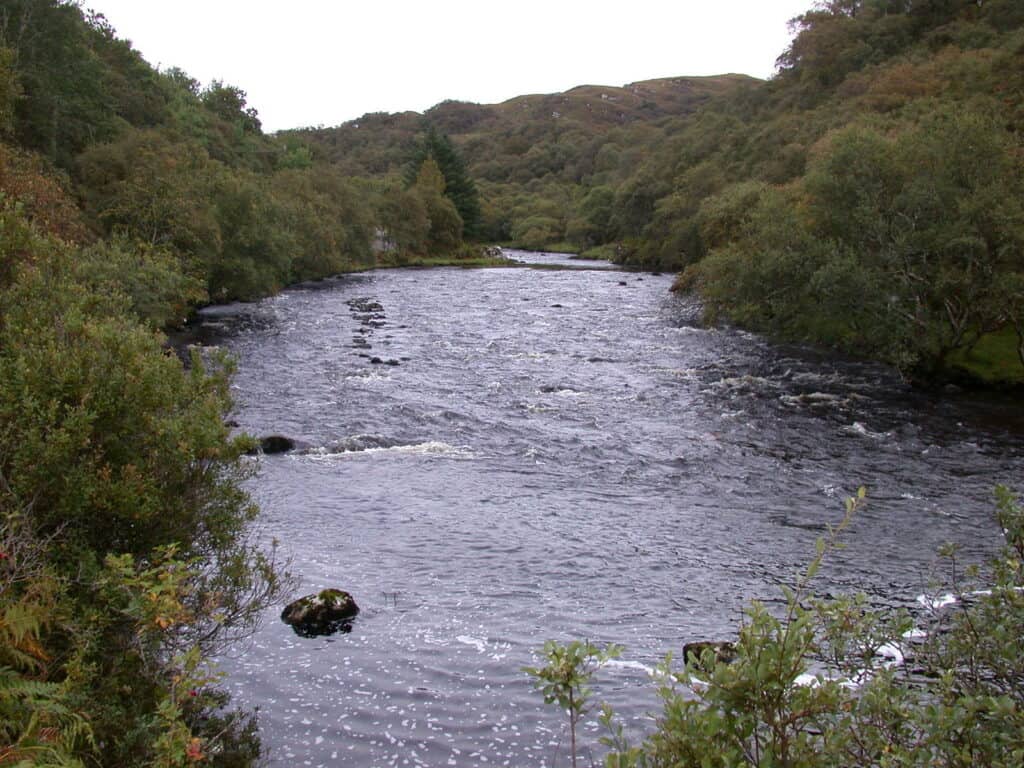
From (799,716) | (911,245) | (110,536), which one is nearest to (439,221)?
(911,245)

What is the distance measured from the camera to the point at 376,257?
328 feet

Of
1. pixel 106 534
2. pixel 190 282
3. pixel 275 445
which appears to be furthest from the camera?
pixel 190 282

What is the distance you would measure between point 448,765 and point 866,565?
10.0 metres

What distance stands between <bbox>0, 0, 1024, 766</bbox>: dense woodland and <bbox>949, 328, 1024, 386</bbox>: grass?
0.59ft

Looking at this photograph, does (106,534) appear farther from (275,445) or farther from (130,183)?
(130,183)

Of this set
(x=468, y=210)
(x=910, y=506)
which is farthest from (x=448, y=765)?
(x=468, y=210)

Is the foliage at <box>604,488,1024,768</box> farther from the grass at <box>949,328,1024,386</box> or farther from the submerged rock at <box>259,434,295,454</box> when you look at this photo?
the grass at <box>949,328,1024,386</box>

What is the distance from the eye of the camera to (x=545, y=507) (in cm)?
1941

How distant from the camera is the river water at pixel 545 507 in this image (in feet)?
37.5

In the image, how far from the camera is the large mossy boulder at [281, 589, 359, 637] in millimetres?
13172

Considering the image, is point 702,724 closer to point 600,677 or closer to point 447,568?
point 600,677

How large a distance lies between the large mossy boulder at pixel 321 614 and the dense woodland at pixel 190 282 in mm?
A: 492

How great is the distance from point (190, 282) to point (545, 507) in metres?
28.8

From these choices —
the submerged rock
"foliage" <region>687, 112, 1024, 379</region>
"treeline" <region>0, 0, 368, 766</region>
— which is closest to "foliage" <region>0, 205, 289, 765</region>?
"treeline" <region>0, 0, 368, 766</region>
